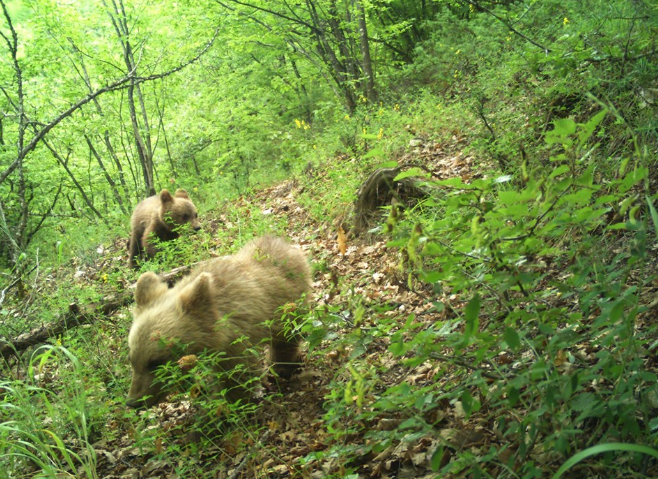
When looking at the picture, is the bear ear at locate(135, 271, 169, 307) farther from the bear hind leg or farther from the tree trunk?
the tree trunk

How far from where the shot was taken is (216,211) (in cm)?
1230

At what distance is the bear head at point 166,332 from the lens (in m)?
3.77

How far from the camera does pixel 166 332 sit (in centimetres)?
384

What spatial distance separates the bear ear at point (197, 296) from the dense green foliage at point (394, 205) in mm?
702

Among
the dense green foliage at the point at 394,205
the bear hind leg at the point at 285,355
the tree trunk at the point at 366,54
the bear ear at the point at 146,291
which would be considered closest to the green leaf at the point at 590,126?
the dense green foliage at the point at 394,205

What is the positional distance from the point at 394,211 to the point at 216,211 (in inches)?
432

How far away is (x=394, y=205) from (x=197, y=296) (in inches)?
99.4

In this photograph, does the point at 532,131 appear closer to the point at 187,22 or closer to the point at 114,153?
the point at 187,22

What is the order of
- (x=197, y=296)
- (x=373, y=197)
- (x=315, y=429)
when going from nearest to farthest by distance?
(x=315, y=429), (x=197, y=296), (x=373, y=197)

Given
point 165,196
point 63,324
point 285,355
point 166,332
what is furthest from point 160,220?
point 166,332

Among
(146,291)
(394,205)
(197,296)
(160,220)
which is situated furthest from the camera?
(160,220)

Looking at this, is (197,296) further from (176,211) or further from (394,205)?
(176,211)

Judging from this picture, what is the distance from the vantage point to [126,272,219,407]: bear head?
148 inches

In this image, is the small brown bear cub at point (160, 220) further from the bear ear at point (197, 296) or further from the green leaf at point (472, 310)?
the green leaf at point (472, 310)
